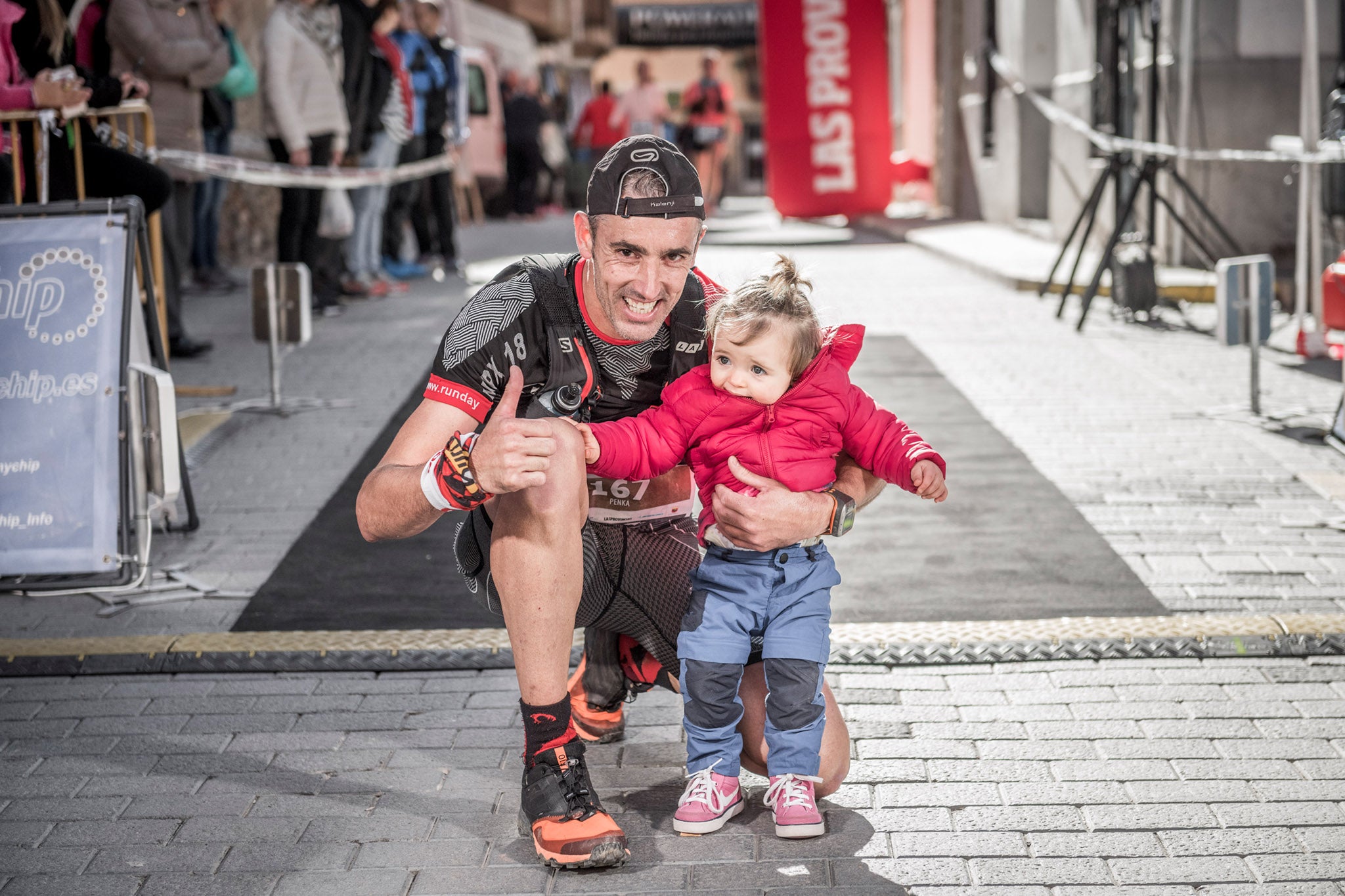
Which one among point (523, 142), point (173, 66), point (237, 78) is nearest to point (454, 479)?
point (173, 66)

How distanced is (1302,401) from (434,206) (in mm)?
9270

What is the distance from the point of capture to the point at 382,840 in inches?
117

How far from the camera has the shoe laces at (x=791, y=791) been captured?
296cm

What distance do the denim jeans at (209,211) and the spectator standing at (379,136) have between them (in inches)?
44.5

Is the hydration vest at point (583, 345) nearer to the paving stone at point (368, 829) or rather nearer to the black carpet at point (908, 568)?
the paving stone at point (368, 829)

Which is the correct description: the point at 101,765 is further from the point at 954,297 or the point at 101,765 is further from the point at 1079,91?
the point at 1079,91

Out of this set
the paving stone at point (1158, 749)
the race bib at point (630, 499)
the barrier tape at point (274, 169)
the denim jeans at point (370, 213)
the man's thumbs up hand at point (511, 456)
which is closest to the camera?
the man's thumbs up hand at point (511, 456)

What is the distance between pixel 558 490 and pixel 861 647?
1454mm

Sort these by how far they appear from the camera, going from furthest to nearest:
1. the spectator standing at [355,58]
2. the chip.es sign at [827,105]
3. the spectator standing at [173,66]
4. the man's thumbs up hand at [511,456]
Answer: the chip.es sign at [827,105], the spectator standing at [355,58], the spectator standing at [173,66], the man's thumbs up hand at [511,456]

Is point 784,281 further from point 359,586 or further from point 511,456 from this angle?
point 359,586

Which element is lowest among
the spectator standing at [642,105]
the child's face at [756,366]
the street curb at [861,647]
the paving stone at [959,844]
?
the paving stone at [959,844]

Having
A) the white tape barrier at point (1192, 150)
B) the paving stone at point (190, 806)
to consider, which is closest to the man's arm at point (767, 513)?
the paving stone at point (190, 806)

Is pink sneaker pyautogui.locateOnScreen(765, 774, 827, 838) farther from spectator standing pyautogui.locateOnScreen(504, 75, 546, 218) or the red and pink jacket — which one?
spectator standing pyautogui.locateOnScreen(504, 75, 546, 218)

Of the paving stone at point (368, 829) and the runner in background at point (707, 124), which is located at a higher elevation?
the runner in background at point (707, 124)
